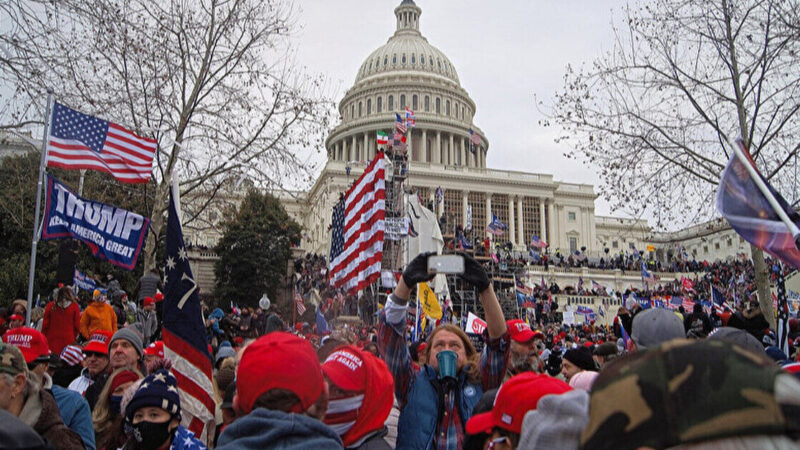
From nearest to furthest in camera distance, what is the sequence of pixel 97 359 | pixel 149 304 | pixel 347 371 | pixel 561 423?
1. pixel 561 423
2. pixel 347 371
3. pixel 97 359
4. pixel 149 304

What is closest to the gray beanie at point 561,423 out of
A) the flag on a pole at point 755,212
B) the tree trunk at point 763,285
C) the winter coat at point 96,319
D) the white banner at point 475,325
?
the flag on a pole at point 755,212

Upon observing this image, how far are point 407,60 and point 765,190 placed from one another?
87340 millimetres

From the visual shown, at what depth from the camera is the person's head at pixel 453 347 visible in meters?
3.40

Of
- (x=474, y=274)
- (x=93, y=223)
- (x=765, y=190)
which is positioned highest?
(x=93, y=223)

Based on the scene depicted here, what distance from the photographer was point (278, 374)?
6.61 feet

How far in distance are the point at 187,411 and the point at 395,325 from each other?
1.35m

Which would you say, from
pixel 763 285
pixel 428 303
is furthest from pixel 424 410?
pixel 763 285

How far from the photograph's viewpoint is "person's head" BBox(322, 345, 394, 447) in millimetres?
2551

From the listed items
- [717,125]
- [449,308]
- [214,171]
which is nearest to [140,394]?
[214,171]

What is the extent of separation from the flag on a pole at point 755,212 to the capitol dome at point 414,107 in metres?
75.2

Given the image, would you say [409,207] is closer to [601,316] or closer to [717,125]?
[717,125]

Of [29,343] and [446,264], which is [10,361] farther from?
[446,264]

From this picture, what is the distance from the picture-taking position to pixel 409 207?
73.0 feet

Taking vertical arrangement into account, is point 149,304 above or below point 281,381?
Result: above
